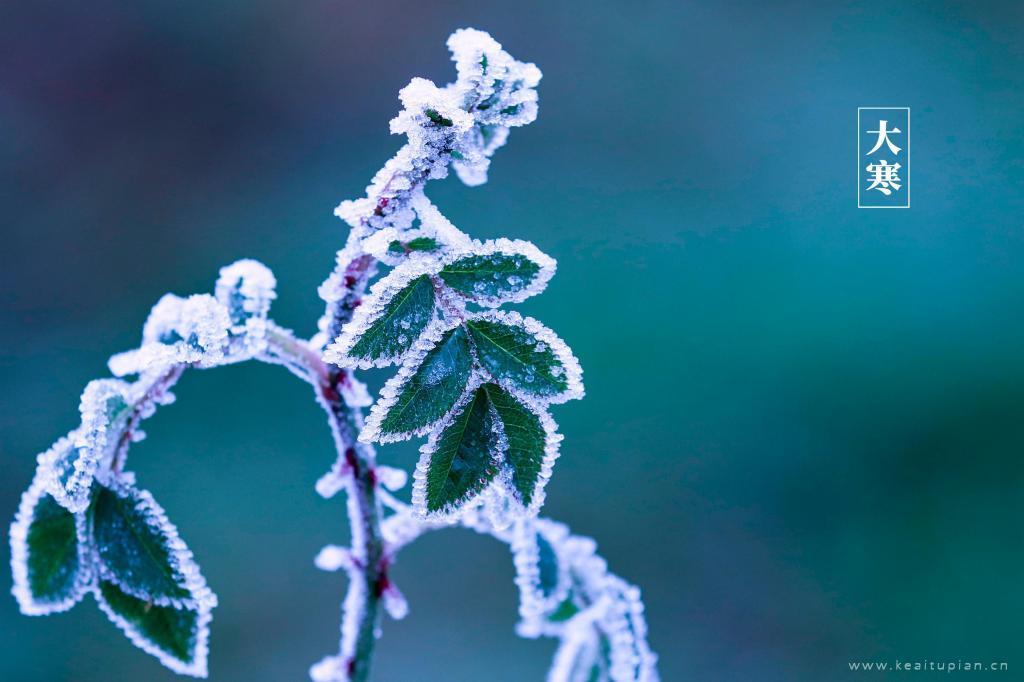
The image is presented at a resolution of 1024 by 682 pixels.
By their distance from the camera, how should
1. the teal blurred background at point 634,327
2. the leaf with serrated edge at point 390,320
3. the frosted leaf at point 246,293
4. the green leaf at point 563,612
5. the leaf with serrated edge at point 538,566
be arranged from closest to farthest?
the leaf with serrated edge at point 390,320 < the frosted leaf at point 246,293 < the leaf with serrated edge at point 538,566 < the green leaf at point 563,612 < the teal blurred background at point 634,327

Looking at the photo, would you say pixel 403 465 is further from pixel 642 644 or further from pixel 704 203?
pixel 642 644

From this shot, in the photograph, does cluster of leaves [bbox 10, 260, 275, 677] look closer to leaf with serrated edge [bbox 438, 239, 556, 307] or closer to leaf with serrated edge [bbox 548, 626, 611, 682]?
leaf with serrated edge [bbox 438, 239, 556, 307]

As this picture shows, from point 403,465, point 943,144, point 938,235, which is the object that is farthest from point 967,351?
point 403,465

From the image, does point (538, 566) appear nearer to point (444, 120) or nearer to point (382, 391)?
point (382, 391)

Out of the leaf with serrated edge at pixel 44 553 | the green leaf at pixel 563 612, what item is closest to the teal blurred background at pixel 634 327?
the green leaf at pixel 563 612

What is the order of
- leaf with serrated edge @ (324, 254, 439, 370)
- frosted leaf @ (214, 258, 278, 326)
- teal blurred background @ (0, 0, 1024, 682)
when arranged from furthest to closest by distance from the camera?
1. teal blurred background @ (0, 0, 1024, 682)
2. frosted leaf @ (214, 258, 278, 326)
3. leaf with serrated edge @ (324, 254, 439, 370)

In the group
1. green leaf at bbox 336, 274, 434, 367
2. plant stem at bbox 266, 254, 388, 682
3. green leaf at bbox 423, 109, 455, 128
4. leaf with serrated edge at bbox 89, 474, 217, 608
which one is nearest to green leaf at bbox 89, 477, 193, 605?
leaf with serrated edge at bbox 89, 474, 217, 608

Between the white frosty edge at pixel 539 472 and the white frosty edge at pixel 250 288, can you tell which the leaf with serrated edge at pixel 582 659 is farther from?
the white frosty edge at pixel 250 288

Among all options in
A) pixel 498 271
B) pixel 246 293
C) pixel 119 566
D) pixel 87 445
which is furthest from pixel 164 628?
pixel 498 271
